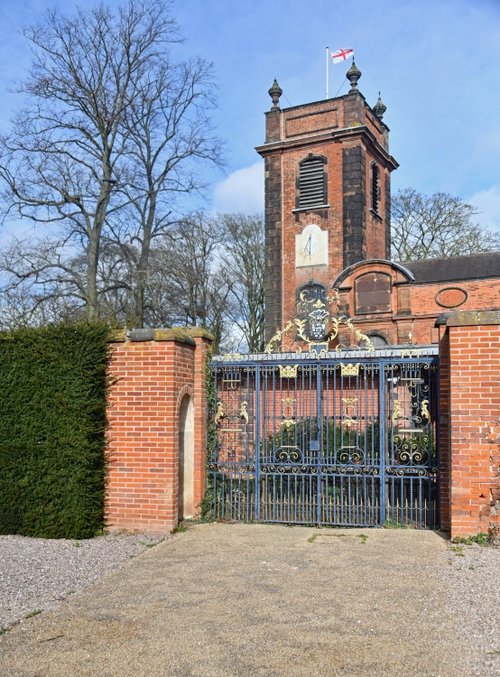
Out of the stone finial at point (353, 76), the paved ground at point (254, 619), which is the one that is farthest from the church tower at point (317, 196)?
the paved ground at point (254, 619)

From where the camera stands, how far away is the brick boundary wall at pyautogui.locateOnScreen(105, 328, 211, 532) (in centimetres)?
788

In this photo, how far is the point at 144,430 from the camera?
7.98 m

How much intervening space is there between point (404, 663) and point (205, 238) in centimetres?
3178

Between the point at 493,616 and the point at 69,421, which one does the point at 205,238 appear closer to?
the point at 69,421

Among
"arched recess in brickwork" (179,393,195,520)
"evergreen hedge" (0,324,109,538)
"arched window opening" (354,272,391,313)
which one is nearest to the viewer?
"evergreen hedge" (0,324,109,538)

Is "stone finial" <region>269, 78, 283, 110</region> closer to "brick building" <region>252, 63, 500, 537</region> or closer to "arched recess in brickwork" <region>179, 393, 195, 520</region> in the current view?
"brick building" <region>252, 63, 500, 537</region>

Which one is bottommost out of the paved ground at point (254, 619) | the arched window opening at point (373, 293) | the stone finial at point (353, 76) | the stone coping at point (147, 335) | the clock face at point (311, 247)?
the paved ground at point (254, 619)

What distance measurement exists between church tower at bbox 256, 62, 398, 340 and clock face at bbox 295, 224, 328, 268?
0.15ft

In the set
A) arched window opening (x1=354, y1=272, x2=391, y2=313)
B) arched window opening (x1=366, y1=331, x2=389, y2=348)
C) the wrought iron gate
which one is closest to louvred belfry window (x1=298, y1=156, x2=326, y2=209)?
arched window opening (x1=354, y1=272, x2=391, y2=313)

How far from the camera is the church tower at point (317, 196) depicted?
1109 inches

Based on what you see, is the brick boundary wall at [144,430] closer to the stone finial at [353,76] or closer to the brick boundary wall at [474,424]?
the brick boundary wall at [474,424]

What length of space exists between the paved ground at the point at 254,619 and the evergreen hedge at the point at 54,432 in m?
1.42

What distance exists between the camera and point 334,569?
6.12 meters

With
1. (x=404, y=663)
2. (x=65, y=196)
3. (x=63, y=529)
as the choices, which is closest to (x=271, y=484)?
(x=63, y=529)
